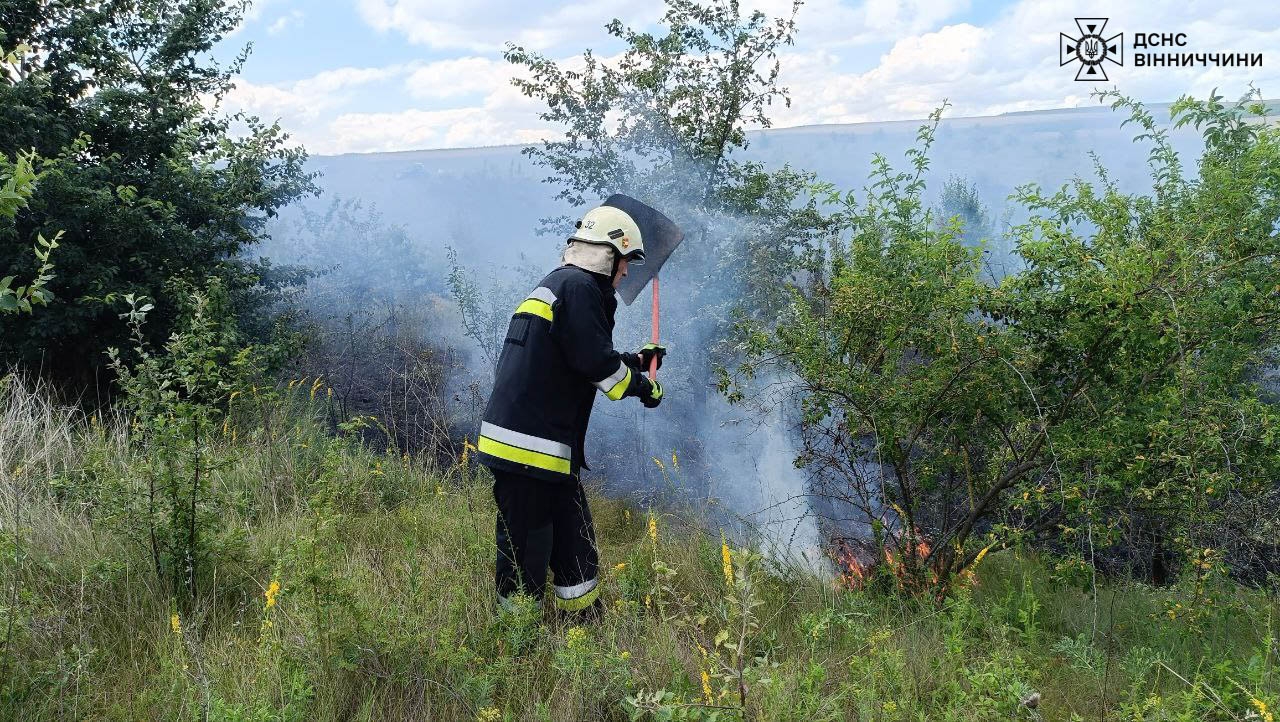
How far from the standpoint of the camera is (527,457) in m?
3.40

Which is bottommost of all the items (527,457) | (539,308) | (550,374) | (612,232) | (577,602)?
(577,602)

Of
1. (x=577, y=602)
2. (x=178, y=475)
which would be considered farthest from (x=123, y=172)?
(x=577, y=602)

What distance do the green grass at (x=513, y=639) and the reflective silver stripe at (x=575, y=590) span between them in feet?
0.47

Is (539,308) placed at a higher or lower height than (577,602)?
higher

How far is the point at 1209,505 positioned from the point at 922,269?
1658mm

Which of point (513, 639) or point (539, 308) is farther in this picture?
point (539, 308)

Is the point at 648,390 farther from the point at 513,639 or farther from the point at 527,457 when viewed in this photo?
the point at 513,639

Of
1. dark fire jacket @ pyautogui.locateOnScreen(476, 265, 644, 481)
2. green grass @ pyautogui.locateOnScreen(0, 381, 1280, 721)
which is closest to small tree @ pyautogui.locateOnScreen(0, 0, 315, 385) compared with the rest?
green grass @ pyautogui.locateOnScreen(0, 381, 1280, 721)

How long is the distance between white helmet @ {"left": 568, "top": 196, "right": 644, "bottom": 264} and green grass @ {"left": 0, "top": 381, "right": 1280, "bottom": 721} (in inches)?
59.8

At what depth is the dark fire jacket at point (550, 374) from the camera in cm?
336

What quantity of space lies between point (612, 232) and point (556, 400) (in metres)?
0.79

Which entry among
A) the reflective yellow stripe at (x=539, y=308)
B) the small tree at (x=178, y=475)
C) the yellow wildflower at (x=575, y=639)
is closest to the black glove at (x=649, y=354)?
the reflective yellow stripe at (x=539, y=308)

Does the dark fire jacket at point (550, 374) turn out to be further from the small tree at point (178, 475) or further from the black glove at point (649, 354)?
the small tree at point (178, 475)

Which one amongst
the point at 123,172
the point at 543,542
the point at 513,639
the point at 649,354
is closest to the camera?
the point at 513,639
